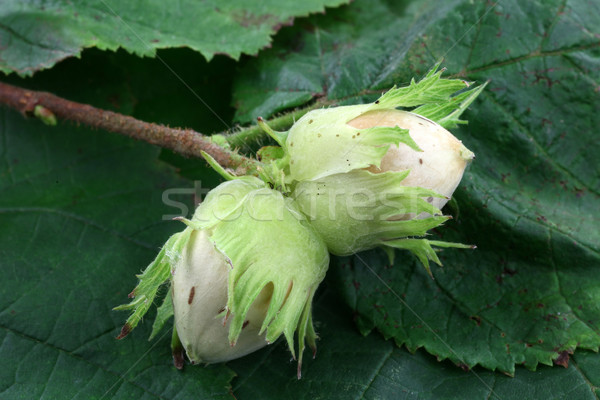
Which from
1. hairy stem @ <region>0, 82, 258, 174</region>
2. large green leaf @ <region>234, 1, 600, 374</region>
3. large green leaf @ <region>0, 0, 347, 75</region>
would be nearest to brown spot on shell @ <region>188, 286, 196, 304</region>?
hairy stem @ <region>0, 82, 258, 174</region>

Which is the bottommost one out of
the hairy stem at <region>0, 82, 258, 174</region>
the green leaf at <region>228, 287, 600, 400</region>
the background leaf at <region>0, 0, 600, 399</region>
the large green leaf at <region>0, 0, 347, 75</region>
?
the green leaf at <region>228, 287, 600, 400</region>

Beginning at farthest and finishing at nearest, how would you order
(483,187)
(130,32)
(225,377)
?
(130,32), (483,187), (225,377)

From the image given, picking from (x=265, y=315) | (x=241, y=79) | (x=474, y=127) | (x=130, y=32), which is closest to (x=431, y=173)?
(x=265, y=315)

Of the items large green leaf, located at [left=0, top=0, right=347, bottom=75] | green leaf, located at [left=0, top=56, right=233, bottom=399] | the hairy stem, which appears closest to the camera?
the hairy stem

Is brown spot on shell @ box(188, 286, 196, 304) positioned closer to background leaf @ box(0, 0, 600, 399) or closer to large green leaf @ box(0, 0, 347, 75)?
background leaf @ box(0, 0, 600, 399)

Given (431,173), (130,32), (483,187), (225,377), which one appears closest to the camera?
(431,173)

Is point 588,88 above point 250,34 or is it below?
below

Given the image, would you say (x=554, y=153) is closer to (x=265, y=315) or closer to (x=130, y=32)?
(x=265, y=315)

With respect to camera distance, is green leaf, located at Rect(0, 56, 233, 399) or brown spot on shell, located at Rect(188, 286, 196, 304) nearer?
brown spot on shell, located at Rect(188, 286, 196, 304)
